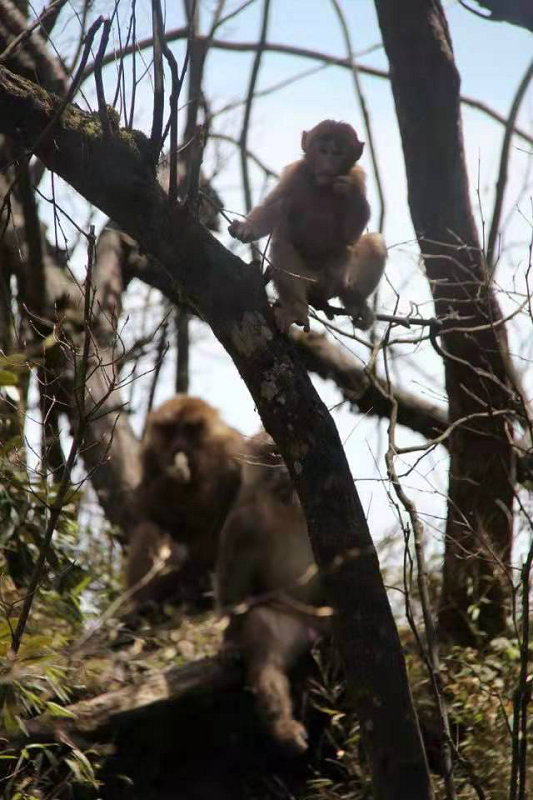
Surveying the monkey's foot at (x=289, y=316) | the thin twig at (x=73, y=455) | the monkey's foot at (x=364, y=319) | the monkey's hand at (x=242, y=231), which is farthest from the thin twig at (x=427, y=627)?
the monkey's foot at (x=364, y=319)

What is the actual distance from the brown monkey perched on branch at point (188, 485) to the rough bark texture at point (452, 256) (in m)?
2.11

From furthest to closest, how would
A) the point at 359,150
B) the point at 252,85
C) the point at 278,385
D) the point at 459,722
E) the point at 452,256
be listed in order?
1. the point at 252,85
2. the point at 452,256
3. the point at 359,150
4. the point at 459,722
5. the point at 278,385

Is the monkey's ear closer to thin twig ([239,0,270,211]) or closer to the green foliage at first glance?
thin twig ([239,0,270,211])

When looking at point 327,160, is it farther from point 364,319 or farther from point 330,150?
point 364,319

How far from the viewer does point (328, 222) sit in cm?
529

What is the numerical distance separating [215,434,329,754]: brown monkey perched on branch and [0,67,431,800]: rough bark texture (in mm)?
2028

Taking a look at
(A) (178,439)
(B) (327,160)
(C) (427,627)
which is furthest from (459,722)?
(A) (178,439)

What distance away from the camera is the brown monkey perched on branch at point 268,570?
571 cm

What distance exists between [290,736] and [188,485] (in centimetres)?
267

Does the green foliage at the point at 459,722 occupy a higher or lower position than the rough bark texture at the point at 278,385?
lower

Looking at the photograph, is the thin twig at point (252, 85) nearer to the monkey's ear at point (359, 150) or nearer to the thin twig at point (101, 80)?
the monkey's ear at point (359, 150)

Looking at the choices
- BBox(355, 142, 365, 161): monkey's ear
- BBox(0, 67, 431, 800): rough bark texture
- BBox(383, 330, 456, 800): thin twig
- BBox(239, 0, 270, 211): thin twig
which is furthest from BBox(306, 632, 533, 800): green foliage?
BBox(239, 0, 270, 211): thin twig

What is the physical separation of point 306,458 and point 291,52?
4633 millimetres

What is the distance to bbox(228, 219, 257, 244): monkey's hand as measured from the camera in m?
4.62
